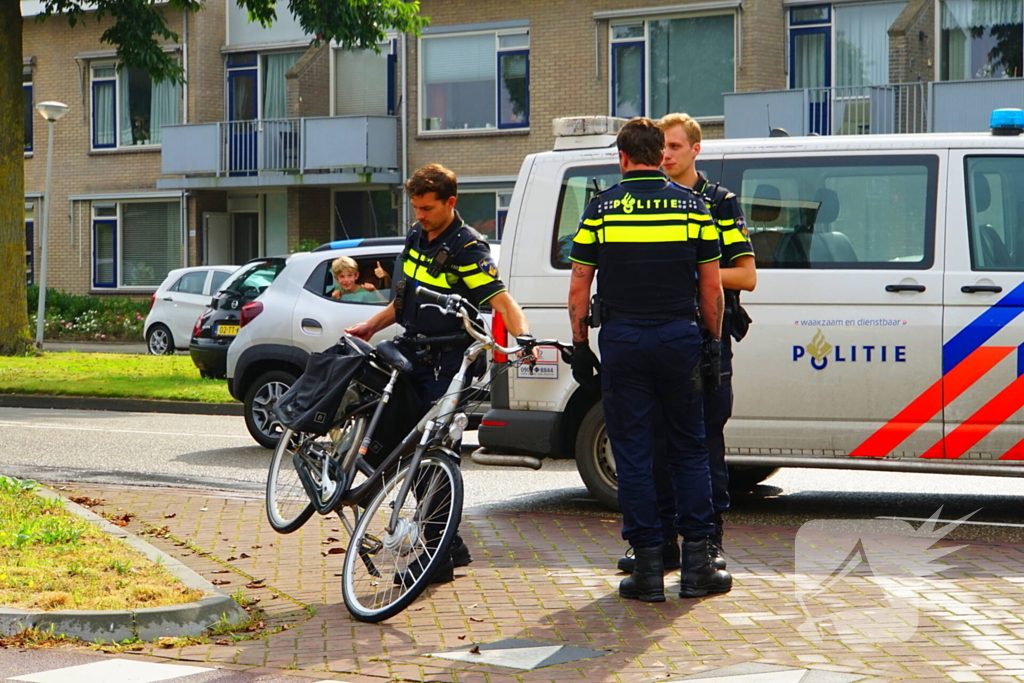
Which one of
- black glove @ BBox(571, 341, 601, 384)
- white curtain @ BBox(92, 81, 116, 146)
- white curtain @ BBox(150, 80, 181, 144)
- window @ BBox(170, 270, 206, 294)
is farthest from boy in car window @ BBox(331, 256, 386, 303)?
white curtain @ BBox(92, 81, 116, 146)

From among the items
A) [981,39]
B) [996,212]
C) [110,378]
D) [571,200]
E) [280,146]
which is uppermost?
[981,39]

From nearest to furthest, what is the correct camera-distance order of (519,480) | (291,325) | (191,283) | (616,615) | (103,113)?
(616,615)
(519,480)
(291,325)
(191,283)
(103,113)

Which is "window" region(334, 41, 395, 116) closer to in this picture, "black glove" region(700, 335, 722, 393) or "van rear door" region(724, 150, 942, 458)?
"van rear door" region(724, 150, 942, 458)

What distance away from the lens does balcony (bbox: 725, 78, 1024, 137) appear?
75.9 ft

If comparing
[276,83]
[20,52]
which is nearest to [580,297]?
[20,52]

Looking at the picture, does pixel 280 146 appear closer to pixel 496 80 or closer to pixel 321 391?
pixel 496 80

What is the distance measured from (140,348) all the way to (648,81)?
39.0 ft

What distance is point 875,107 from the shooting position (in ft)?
79.6

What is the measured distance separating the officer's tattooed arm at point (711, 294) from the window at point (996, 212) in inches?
87.0

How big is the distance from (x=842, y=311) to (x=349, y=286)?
17.2 feet

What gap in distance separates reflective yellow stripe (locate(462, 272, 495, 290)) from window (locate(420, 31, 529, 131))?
21.8 meters

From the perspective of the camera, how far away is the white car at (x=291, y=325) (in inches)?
465

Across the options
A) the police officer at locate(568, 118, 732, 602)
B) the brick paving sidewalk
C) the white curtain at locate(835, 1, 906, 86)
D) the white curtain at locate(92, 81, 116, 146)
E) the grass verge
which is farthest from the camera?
the white curtain at locate(92, 81, 116, 146)

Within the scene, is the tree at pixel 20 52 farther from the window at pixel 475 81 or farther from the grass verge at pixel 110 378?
the window at pixel 475 81
